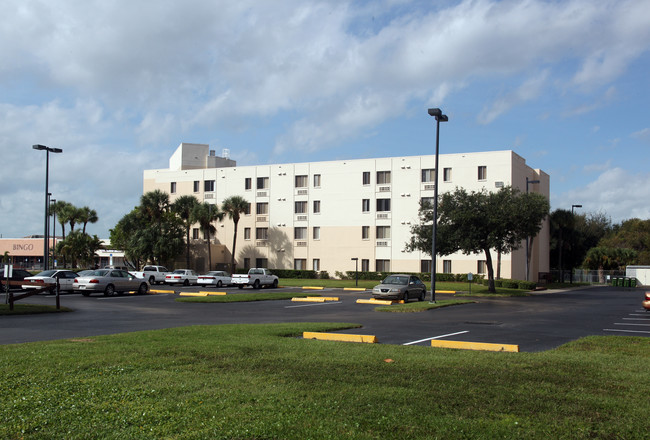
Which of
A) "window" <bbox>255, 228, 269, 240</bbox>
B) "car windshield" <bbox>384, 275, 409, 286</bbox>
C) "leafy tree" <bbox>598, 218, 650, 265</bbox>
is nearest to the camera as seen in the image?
"car windshield" <bbox>384, 275, 409, 286</bbox>

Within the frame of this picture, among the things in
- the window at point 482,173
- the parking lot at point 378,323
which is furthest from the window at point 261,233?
the parking lot at point 378,323

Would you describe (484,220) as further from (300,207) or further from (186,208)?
(186,208)

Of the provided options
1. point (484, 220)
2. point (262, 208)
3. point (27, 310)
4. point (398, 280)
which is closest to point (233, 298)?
point (398, 280)

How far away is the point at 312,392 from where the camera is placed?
23.0ft

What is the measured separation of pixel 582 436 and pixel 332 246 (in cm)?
5855

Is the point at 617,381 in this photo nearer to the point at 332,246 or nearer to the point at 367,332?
the point at 367,332

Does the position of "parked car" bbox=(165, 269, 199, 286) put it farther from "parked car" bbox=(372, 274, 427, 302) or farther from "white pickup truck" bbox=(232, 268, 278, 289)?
"parked car" bbox=(372, 274, 427, 302)

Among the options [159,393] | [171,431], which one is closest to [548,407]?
[171,431]

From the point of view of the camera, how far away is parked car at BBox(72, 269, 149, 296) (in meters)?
32.6

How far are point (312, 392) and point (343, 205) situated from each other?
186ft

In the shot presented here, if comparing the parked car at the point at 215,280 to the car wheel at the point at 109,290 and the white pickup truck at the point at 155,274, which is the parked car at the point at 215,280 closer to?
the white pickup truck at the point at 155,274

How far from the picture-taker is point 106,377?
26.1ft

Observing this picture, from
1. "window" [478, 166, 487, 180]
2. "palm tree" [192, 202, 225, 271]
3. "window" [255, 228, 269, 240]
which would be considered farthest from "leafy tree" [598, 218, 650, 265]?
"palm tree" [192, 202, 225, 271]

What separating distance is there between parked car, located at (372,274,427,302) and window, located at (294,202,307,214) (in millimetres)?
34256
